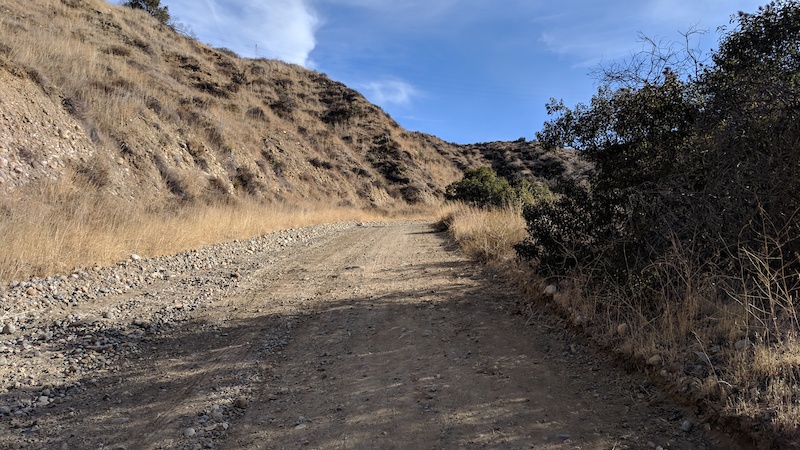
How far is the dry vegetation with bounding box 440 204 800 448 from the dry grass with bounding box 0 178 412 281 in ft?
23.0

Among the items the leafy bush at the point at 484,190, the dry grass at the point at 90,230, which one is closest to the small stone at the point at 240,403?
the dry grass at the point at 90,230

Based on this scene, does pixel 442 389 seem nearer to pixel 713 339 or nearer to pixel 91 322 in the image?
pixel 713 339

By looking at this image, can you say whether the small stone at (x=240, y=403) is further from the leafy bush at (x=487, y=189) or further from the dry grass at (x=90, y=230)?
the leafy bush at (x=487, y=189)

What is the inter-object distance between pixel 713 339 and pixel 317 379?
313cm

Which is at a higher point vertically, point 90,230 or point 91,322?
point 90,230

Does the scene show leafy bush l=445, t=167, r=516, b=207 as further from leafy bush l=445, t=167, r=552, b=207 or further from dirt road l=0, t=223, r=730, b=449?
dirt road l=0, t=223, r=730, b=449

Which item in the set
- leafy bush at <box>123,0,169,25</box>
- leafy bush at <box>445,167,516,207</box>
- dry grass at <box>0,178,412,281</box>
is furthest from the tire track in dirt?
leafy bush at <box>123,0,169,25</box>

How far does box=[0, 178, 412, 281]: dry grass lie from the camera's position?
21.4ft

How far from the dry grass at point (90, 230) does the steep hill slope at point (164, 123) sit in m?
1.68

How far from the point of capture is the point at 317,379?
377cm

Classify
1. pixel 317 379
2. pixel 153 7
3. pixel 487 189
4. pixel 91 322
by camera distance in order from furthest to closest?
pixel 153 7 < pixel 487 189 < pixel 91 322 < pixel 317 379

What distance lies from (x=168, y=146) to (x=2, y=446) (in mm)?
17201

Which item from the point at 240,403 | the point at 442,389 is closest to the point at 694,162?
the point at 442,389

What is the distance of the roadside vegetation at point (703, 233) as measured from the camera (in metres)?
3.07
